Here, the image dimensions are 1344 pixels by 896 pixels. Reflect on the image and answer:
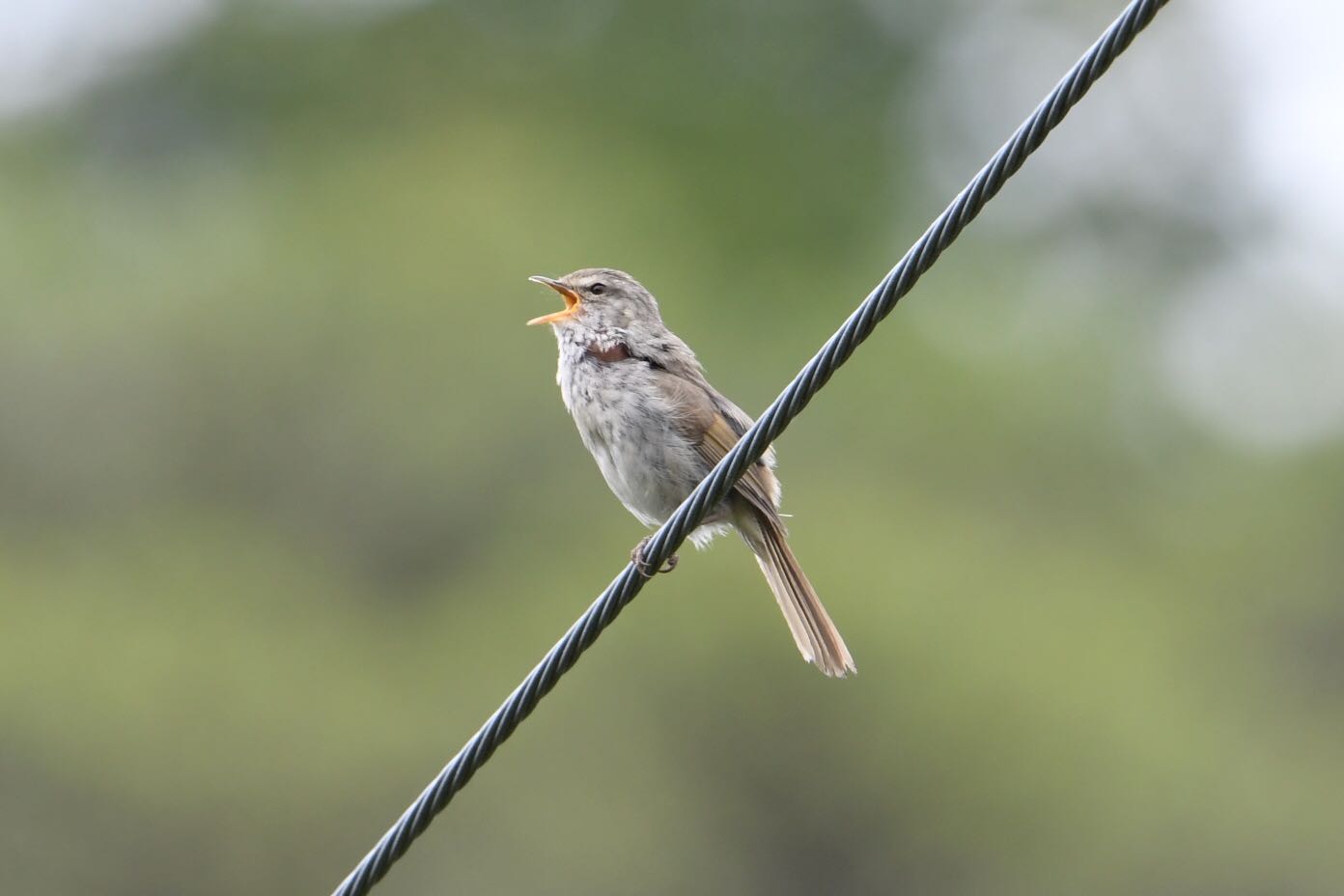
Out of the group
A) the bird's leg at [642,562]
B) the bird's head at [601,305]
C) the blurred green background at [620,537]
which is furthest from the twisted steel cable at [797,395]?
the blurred green background at [620,537]

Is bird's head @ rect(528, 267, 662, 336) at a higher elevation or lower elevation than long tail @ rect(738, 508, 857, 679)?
higher

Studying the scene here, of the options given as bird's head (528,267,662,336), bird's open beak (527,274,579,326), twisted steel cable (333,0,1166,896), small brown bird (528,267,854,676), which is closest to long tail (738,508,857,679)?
small brown bird (528,267,854,676)

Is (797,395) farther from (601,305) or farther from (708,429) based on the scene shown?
(601,305)

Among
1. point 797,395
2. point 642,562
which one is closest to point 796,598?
point 642,562

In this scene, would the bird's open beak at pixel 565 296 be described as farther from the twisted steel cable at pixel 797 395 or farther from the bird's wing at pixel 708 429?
the twisted steel cable at pixel 797 395

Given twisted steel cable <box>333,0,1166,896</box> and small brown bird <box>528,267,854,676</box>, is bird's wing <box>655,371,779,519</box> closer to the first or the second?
small brown bird <box>528,267,854,676</box>

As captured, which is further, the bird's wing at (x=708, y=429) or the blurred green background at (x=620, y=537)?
the blurred green background at (x=620, y=537)
